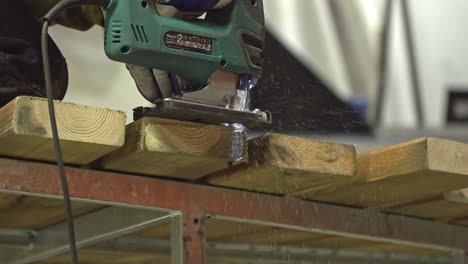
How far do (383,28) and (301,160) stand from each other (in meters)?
2.08

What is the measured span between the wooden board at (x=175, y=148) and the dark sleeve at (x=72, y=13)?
463 mm

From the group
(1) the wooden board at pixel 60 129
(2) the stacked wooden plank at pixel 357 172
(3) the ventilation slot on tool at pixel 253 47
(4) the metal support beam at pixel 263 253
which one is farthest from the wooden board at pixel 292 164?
(4) the metal support beam at pixel 263 253

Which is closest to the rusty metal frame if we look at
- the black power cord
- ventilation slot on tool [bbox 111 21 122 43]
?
the black power cord

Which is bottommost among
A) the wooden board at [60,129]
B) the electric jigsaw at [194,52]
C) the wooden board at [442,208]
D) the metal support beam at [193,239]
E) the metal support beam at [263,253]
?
the metal support beam at [263,253]

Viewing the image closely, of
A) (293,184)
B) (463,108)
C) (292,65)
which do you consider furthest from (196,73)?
(463,108)

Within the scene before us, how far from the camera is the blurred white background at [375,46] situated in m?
2.95

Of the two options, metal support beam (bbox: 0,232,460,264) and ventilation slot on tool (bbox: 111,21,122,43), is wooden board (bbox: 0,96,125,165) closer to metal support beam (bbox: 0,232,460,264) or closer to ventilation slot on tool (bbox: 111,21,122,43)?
ventilation slot on tool (bbox: 111,21,122,43)

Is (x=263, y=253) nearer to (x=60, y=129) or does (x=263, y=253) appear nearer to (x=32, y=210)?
(x=32, y=210)

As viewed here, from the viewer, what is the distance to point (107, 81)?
2232 millimetres

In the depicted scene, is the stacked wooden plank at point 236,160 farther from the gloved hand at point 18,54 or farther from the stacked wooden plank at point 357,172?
the gloved hand at point 18,54

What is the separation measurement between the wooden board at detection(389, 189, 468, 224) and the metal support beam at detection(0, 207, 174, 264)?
0.60 m

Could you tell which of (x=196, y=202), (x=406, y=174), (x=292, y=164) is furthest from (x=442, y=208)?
(x=196, y=202)

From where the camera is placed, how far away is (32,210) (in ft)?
5.10

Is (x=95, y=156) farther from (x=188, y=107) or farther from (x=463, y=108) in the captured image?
(x=463, y=108)
